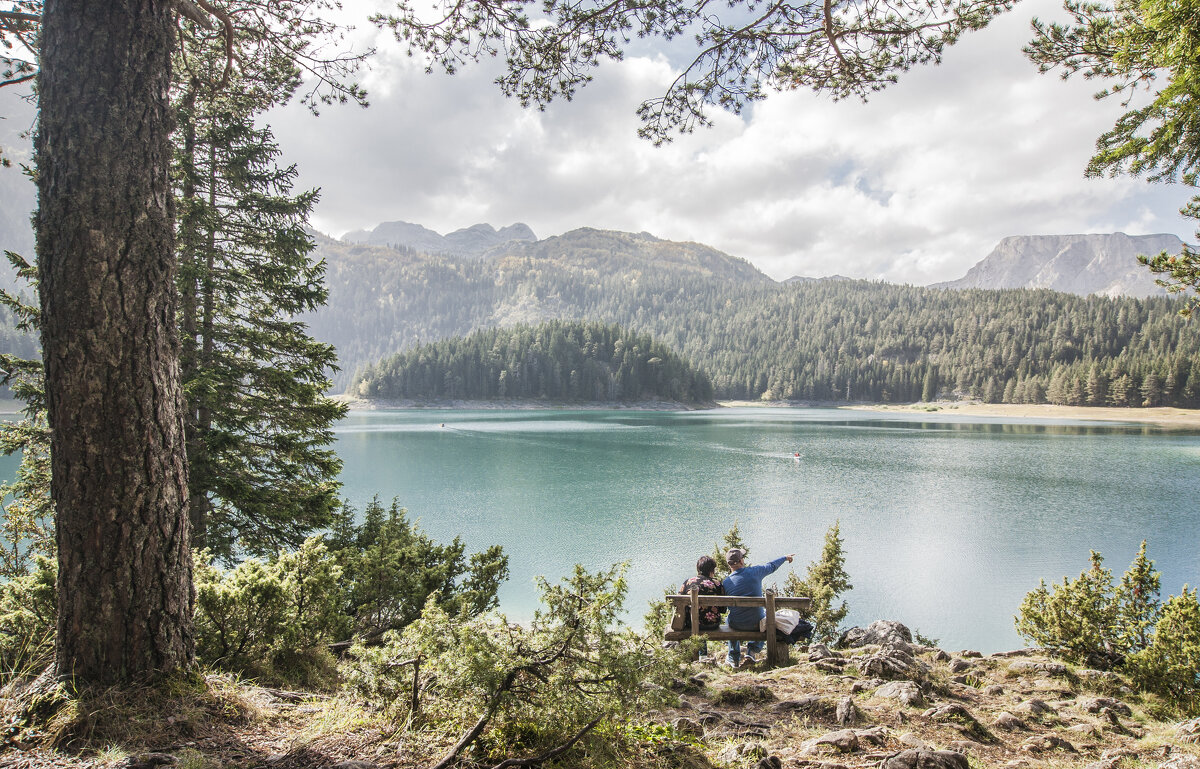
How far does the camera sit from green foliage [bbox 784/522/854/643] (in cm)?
1055

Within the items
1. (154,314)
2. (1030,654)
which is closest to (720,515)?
(1030,654)

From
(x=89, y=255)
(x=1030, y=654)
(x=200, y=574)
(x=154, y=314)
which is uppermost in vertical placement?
(x=89, y=255)

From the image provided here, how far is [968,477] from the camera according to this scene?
108ft

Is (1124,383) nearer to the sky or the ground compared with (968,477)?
nearer to the sky

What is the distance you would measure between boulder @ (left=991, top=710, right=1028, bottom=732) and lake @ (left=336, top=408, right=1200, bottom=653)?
9.06 meters

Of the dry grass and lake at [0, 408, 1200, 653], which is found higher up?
the dry grass

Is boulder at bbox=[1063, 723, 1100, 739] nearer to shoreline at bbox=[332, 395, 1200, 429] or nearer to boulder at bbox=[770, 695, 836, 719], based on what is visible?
boulder at bbox=[770, 695, 836, 719]

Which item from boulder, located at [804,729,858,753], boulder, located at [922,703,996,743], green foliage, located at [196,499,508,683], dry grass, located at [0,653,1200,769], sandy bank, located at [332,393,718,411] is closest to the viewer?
dry grass, located at [0,653,1200,769]

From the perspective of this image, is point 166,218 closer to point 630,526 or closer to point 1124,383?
point 630,526

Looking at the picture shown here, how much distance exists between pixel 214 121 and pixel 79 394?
773 cm

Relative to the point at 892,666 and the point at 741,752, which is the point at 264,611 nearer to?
the point at 741,752

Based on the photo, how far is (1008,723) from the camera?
4.55m

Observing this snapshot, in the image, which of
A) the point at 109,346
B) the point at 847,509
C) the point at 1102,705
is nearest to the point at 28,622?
the point at 109,346

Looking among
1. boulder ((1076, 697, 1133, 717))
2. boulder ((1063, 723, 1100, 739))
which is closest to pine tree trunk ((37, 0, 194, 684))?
boulder ((1063, 723, 1100, 739))
